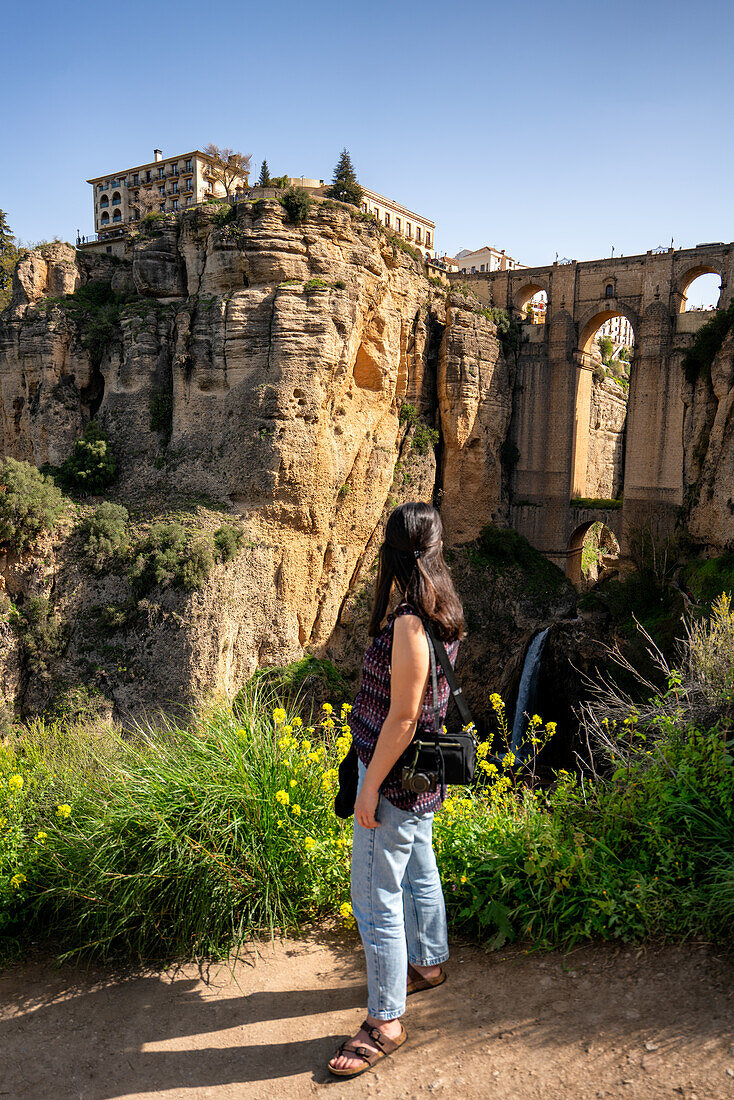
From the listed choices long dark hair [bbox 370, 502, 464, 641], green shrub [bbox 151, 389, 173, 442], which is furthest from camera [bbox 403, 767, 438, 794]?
green shrub [bbox 151, 389, 173, 442]

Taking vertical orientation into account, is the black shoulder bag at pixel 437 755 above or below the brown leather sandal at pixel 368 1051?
above

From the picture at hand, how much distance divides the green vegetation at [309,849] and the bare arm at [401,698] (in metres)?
1.05

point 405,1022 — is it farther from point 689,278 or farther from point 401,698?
point 689,278

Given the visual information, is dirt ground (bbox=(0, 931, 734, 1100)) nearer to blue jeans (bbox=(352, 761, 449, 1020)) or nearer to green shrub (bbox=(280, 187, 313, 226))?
blue jeans (bbox=(352, 761, 449, 1020))

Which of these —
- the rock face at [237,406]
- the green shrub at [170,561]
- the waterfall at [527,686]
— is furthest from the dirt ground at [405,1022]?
the waterfall at [527,686]

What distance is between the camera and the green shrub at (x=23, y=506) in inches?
671

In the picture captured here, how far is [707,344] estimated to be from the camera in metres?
21.0

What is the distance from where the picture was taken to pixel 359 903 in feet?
8.75

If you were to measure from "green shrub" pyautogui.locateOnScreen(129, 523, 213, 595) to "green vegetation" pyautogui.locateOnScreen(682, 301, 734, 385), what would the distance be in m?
15.4

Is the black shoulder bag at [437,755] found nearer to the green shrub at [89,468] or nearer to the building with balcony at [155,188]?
the green shrub at [89,468]

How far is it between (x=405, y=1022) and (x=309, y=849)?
3.08ft

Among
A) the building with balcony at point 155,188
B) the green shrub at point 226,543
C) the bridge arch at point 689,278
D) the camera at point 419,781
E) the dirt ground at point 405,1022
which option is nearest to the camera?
the dirt ground at point 405,1022

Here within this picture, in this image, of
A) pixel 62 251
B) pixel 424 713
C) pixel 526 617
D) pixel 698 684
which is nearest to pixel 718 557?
pixel 526 617

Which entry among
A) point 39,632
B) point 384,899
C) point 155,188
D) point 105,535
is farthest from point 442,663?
point 155,188
